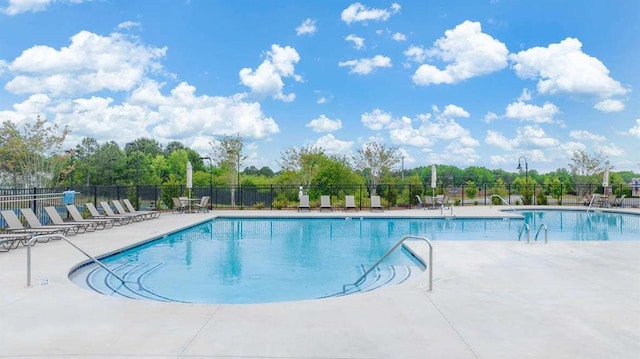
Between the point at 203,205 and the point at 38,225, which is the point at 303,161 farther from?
the point at 38,225

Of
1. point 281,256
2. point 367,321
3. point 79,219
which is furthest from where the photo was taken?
point 79,219

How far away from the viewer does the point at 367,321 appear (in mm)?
4910

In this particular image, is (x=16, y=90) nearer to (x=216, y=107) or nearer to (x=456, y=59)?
(x=216, y=107)

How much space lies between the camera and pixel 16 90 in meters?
26.5

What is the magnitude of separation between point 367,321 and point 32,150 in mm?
25303

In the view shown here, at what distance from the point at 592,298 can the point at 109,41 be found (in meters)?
19.4

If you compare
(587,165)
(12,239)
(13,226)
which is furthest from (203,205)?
(587,165)

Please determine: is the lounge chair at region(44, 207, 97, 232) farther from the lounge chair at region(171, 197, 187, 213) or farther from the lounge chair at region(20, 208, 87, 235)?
the lounge chair at region(171, 197, 187, 213)

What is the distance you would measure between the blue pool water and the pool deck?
1.36 meters

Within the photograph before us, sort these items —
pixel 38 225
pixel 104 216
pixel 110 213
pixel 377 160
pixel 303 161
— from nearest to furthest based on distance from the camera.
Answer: pixel 38 225
pixel 104 216
pixel 110 213
pixel 377 160
pixel 303 161

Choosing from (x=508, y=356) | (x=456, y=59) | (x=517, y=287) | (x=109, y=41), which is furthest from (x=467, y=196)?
(x=508, y=356)

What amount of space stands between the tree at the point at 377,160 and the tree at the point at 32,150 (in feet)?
55.0

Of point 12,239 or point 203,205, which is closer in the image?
point 12,239

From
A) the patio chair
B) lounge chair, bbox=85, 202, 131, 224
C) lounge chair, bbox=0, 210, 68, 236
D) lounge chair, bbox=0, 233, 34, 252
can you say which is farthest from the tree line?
lounge chair, bbox=0, 233, 34, 252
